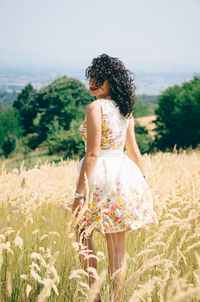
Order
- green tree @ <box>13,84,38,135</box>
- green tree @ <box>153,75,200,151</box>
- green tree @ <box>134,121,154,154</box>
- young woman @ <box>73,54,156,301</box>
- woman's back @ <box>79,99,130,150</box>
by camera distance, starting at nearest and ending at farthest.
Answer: young woman @ <box>73,54,156,301</box> < woman's back @ <box>79,99,130,150</box> < green tree @ <box>153,75,200,151</box> < green tree @ <box>134,121,154,154</box> < green tree @ <box>13,84,38,135</box>

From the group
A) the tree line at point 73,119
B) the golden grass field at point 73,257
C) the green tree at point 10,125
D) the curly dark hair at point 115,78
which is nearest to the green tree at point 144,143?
the tree line at point 73,119

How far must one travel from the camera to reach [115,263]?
202 centimetres

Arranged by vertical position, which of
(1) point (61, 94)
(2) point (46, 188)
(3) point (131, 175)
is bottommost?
(2) point (46, 188)

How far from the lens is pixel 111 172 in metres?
2.12

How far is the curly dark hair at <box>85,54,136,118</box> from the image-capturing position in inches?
89.7

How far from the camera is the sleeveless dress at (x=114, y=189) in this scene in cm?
204

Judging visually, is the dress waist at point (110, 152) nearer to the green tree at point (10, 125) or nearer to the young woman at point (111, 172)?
the young woman at point (111, 172)

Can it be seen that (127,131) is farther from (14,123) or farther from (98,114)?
(14,123)

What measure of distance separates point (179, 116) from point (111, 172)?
11955 mm

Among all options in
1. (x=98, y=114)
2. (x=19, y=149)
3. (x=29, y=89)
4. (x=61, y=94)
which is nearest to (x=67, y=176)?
(x=98, y=114)

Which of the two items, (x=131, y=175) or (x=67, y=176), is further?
(x=67, y=176)

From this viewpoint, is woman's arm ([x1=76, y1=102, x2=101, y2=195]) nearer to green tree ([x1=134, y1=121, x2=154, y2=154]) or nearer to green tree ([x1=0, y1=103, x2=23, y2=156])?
green tree ([x1=134, y1=121, x2=154, y2=154])

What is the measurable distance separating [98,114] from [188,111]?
470 inches

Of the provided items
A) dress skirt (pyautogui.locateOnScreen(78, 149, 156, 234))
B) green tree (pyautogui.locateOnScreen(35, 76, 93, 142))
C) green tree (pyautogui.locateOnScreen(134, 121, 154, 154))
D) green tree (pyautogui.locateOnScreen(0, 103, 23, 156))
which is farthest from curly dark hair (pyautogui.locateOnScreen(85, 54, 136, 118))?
green tree (pyautogui.locateOnScreen(0, 103, 23, 156))
